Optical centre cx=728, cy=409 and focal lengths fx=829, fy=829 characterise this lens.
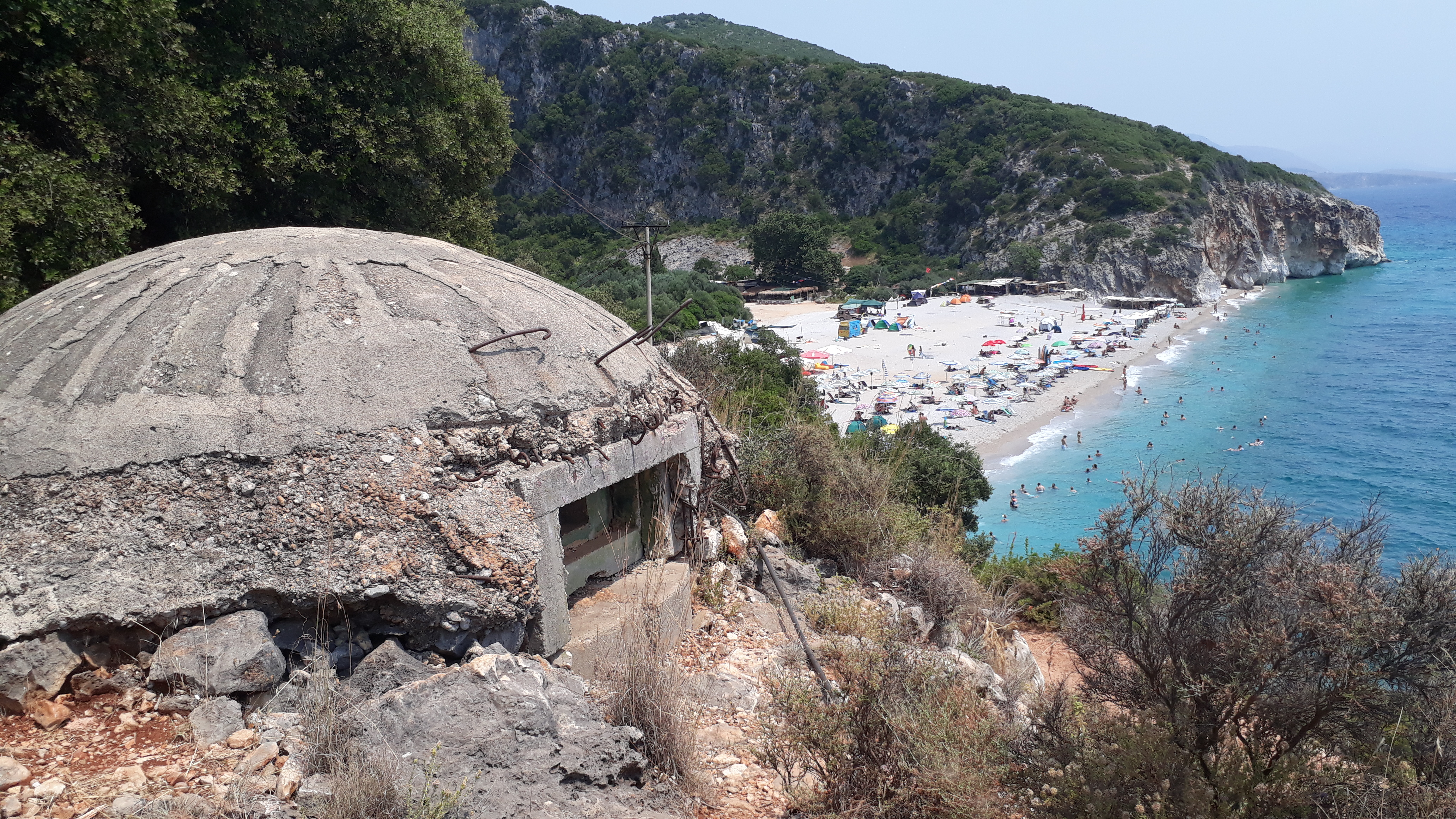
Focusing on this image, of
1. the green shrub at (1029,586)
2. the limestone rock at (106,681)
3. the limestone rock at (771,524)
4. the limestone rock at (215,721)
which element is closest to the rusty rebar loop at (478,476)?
the limestone rock at (215,721)

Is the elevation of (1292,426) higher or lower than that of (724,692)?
lower

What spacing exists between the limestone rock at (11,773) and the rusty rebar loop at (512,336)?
10.6 feet

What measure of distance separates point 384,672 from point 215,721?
84 centimetres

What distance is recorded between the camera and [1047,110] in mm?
81375

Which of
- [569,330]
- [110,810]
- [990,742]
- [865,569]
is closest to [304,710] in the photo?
[110,810]

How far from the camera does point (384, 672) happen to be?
479 centimetres

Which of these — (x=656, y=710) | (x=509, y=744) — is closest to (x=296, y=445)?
(x=509, y=744)

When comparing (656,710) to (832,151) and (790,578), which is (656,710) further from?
(832,151)

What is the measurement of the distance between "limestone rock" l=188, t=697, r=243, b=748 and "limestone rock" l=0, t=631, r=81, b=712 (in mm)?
748

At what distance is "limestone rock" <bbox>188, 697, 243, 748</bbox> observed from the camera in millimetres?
4223

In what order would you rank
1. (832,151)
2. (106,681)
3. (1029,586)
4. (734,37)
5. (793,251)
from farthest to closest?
(734,37), (832,151), (793,251), (1029,586), (106,681)

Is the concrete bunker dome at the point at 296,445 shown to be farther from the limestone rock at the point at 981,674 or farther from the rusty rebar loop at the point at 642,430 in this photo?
the limestone rock at the point at 981,674

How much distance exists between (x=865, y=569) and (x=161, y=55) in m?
9.91

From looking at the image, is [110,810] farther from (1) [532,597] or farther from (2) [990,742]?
(2) [990,742]
